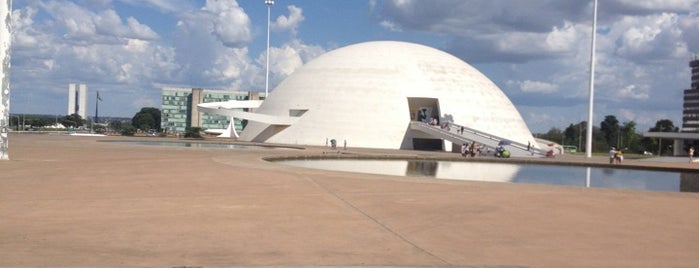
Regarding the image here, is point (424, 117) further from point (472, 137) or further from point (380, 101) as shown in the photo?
point (472, 137)

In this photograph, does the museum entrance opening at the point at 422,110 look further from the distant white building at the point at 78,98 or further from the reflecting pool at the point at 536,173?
the distant white building at the point at 78,98

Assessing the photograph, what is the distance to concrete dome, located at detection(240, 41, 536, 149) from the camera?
52062 mm

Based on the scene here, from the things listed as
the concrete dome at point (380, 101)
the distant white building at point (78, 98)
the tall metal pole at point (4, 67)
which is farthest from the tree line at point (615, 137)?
the distant white building at point (78, 98)

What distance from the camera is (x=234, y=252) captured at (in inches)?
297

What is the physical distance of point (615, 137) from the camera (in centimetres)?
12088

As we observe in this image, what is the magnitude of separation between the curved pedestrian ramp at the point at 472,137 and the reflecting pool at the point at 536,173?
45.4ft

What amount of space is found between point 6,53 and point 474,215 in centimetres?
1786

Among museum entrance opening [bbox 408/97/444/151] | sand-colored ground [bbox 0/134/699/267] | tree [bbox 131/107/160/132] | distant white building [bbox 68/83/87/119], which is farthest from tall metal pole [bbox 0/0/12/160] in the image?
distant white building [bbox 68/83/87/119]

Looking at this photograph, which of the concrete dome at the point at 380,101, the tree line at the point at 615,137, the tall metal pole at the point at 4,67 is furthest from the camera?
the tree line at the point at 615,137

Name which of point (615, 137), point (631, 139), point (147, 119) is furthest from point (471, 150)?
point (147, 119)

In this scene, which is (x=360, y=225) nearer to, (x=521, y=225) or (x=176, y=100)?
(x=521, y=225)

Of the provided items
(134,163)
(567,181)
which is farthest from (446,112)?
(134,163)

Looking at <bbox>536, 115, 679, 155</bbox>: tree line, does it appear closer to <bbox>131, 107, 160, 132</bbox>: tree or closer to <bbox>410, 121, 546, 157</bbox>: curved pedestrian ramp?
<bbox>410, 121, 546, 157</bbox>: curved pedestrian ramp

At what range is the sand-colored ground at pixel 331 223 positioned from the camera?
7477 millimetres
